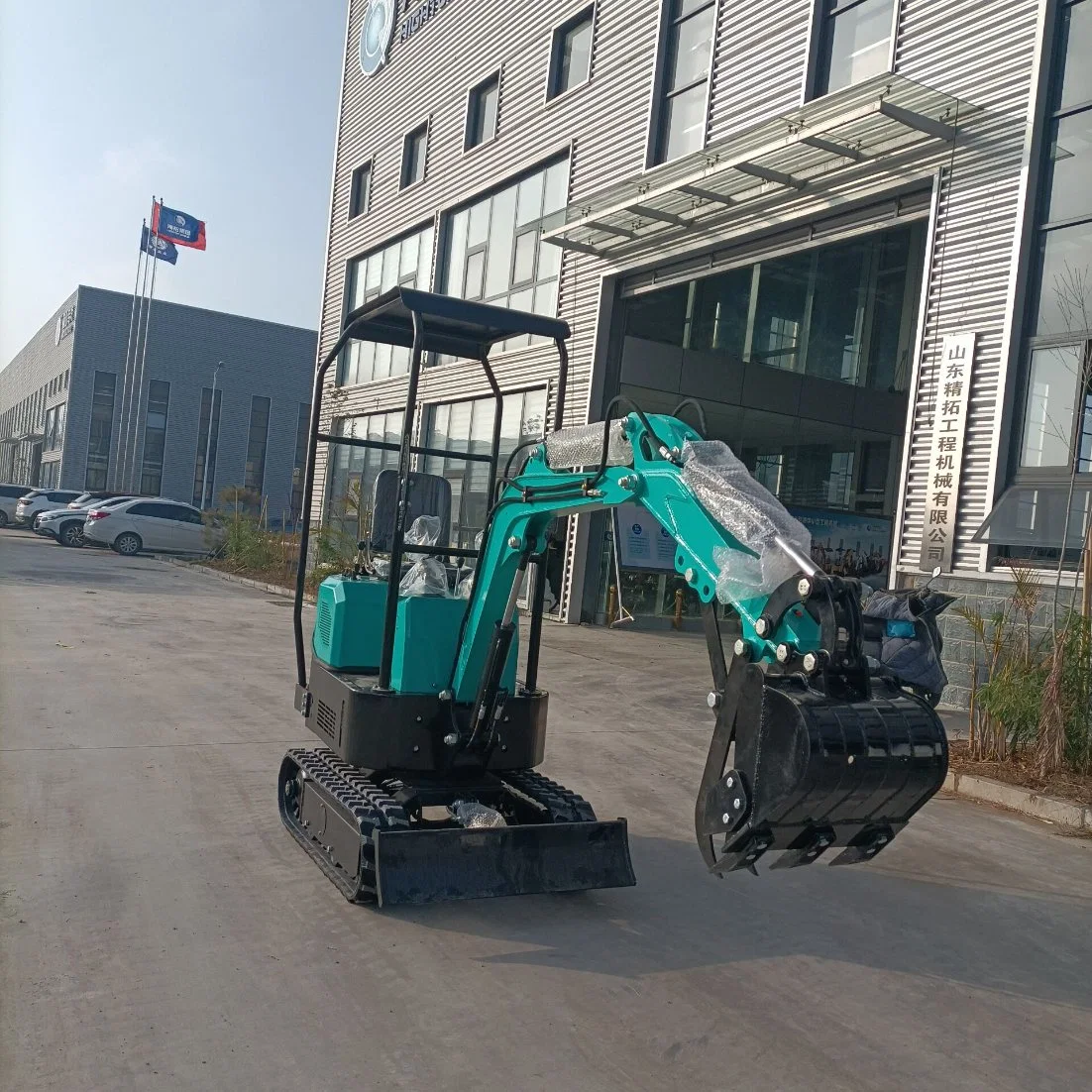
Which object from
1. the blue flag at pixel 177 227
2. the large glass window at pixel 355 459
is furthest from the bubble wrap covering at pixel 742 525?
the blue flag at pixel 177 227

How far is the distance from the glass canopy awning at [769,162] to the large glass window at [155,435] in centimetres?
4211

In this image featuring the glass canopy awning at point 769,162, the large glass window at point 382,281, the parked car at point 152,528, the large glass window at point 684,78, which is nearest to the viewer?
the glass canopy awning at point 769,162

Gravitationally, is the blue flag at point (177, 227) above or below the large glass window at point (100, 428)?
above

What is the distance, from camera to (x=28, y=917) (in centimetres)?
444

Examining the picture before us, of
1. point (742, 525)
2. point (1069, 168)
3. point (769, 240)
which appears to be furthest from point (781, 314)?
point (742, 525)

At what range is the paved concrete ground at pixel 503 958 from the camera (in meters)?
3.56

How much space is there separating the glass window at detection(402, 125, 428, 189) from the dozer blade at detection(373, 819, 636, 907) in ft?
69.2

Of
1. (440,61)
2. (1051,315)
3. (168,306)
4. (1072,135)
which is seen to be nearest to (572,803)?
(1051,315)

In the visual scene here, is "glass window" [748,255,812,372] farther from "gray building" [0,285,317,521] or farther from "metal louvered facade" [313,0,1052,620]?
"gray building" [0,285,317,521]

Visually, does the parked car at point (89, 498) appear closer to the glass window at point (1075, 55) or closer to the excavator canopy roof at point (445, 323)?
the glass window at point (1075, 55)

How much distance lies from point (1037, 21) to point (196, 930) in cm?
1134

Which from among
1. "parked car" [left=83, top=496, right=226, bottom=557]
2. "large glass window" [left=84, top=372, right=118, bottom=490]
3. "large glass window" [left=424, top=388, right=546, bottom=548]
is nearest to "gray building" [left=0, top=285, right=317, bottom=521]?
"large glass window" [left=84, top=372, right=118, bottom=490]

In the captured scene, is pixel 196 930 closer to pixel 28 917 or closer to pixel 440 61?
pixel 28 917

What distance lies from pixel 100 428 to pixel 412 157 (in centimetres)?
3638
